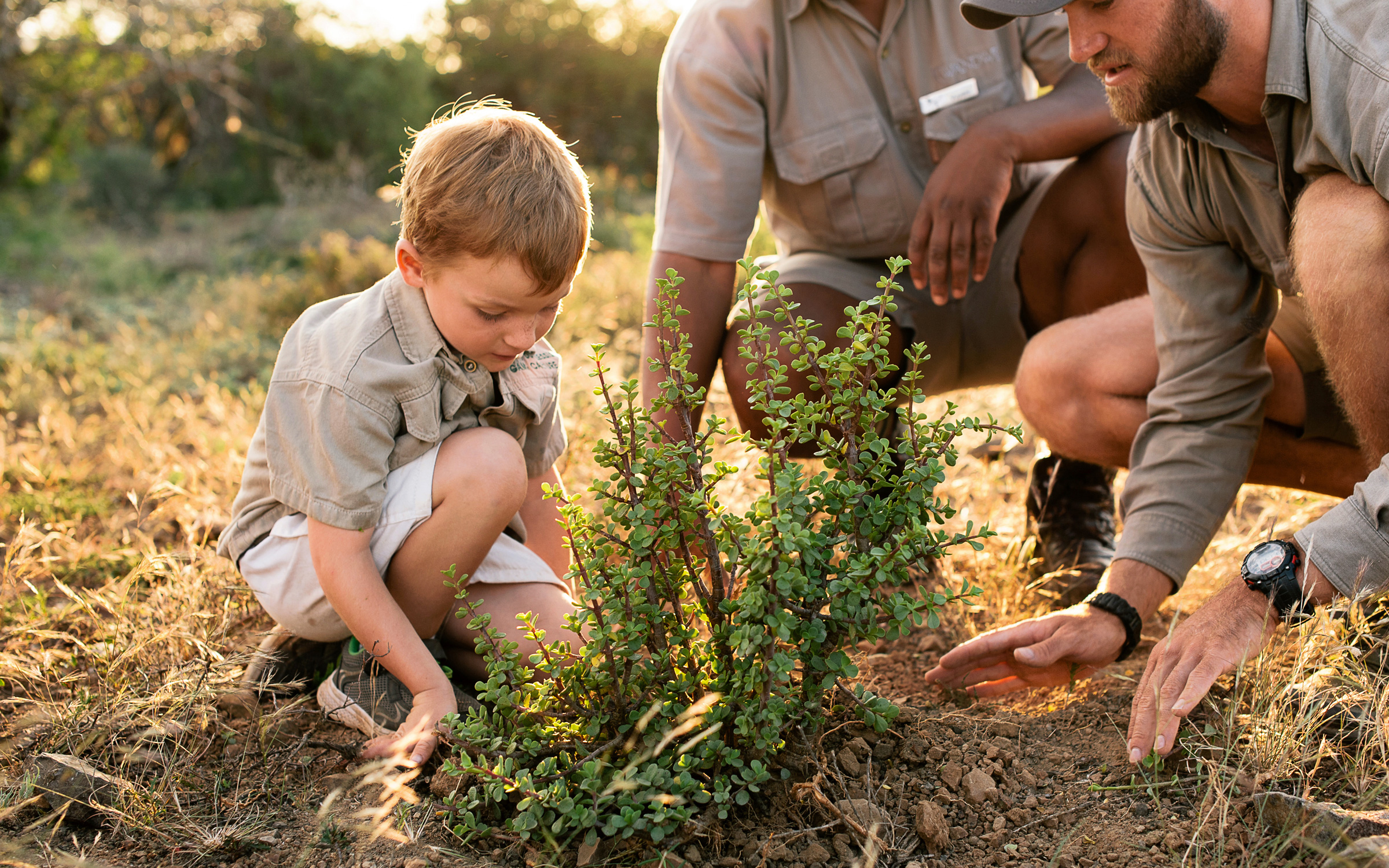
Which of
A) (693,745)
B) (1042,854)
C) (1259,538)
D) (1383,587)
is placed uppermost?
(693,745)

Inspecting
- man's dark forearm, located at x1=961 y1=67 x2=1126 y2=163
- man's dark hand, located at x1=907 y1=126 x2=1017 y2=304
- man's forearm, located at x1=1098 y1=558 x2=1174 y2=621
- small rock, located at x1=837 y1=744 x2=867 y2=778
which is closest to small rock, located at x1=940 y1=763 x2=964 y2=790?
small rock, located at x1=837 y1=744 x2=867 y2=778

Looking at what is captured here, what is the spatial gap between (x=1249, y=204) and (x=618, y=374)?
269 cm

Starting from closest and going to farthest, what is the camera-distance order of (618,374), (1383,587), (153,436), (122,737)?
(1383,587), (122,737), (153,436), (618,374)

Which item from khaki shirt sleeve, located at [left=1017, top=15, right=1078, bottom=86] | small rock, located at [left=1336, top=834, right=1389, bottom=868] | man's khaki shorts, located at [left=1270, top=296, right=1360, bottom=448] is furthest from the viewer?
khaki shirt sleeve, located at [left=1017, top=15, right=1078, bottom=86]

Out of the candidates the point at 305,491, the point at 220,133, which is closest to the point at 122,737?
the point at 305,491

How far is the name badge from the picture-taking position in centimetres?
302

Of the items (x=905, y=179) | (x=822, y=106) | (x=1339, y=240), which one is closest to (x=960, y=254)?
(x=905, y=179)

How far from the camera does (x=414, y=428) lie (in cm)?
209

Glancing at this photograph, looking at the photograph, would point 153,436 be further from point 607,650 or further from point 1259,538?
point 1259,538

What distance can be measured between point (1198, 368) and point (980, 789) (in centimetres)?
117

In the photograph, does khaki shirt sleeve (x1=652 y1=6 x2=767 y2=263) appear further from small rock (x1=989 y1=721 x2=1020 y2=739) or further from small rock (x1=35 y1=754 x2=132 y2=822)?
small rock (x1=35 y1=754 x2=132 y2=822)

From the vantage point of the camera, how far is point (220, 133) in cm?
1498

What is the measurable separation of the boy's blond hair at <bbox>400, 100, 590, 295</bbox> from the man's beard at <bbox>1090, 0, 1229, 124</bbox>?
1185 mm

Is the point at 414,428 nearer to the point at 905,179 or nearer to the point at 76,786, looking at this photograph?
the point at 76,786
